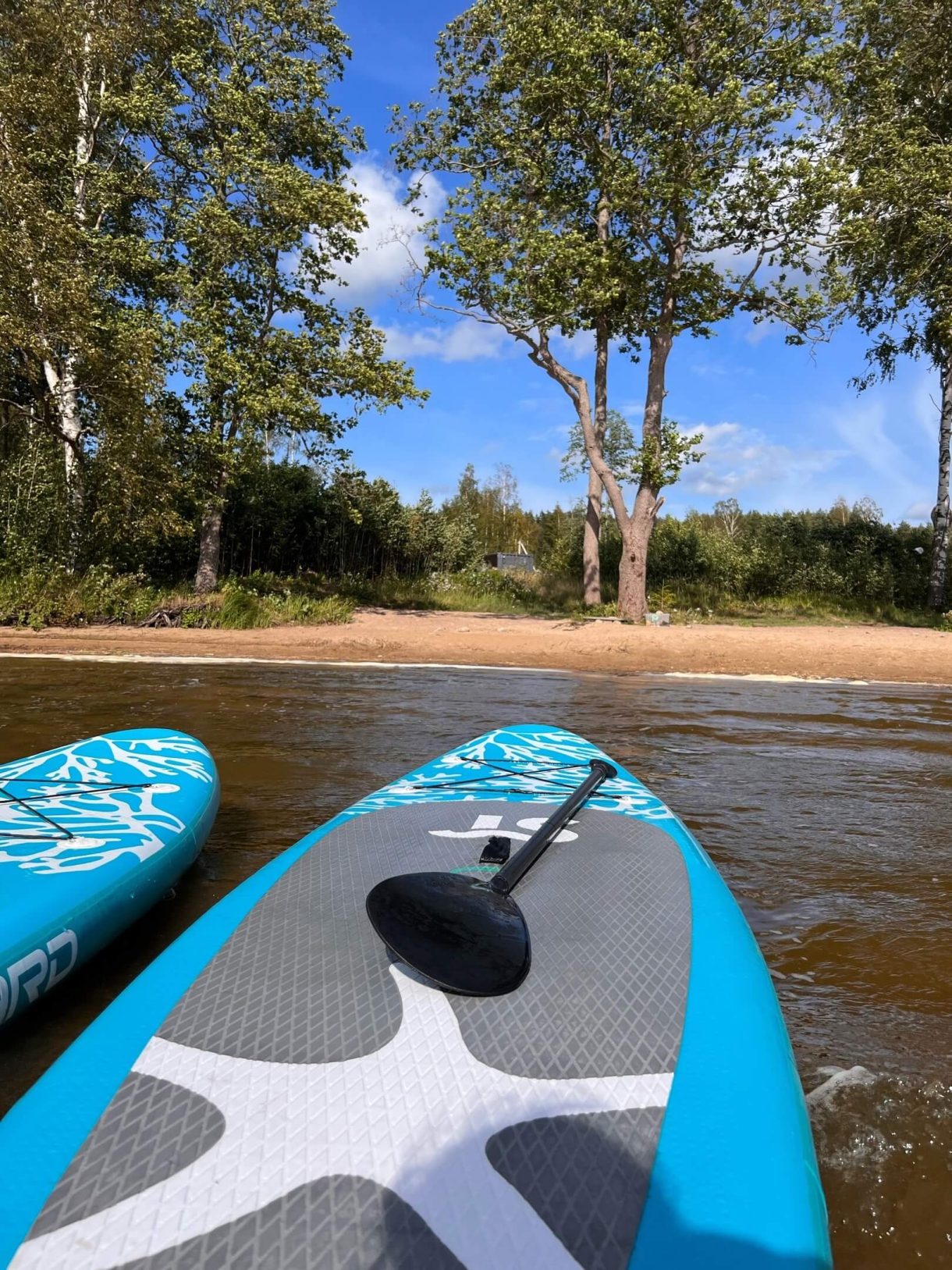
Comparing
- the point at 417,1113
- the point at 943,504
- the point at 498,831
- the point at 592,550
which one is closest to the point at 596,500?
the point at 592,550

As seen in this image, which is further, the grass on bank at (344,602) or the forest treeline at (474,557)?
the forest treeline at (474,557)

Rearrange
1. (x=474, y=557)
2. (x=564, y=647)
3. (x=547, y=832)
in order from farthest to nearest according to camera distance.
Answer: (x=474, y=557), (x=564, y=647), (x=547, y=832)

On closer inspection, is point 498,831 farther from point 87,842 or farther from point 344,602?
point 344,602

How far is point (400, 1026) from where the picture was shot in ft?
5.08

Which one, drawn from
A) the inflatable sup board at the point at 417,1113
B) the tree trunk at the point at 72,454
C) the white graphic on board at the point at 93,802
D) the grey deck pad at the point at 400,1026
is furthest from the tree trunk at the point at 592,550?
the inflatable sup board at the point at 417,1113

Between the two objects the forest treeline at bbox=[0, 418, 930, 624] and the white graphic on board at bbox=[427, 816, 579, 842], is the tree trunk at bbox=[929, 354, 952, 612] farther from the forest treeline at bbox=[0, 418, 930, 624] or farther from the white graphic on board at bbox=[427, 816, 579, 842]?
the white graphic on board at bbox=[427, 816, 579, 842]

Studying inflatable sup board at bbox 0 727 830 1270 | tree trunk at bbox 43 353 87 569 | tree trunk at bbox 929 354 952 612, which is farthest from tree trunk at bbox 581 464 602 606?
inflatable sup board at bbox 0 727 830 1270

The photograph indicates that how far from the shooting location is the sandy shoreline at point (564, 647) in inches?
393

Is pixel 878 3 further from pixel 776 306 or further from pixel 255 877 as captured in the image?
pixel 255 877

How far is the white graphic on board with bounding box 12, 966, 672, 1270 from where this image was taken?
1.08 m

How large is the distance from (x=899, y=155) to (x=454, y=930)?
15.7 meters

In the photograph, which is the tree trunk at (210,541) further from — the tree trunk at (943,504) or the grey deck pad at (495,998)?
the tree trunk at (943,504)

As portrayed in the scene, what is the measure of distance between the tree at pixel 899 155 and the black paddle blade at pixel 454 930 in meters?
14.0

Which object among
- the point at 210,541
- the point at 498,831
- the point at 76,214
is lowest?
the point at 498,831
